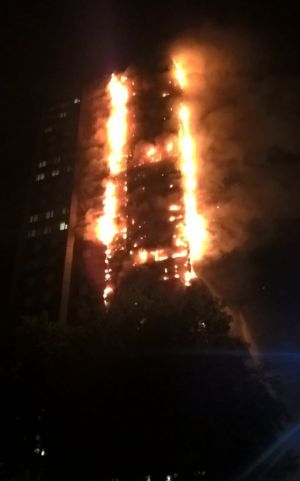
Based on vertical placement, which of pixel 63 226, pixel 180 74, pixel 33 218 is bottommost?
pixel 180 74

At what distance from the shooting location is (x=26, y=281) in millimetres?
48312

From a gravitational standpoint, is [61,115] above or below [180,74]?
above

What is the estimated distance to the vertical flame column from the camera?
117ft

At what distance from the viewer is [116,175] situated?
35.9m

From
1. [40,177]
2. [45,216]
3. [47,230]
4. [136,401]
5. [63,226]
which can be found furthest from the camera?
[40,177]

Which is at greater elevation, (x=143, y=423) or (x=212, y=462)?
(x=143, y=423)

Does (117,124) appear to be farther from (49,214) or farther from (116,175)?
(49,214)

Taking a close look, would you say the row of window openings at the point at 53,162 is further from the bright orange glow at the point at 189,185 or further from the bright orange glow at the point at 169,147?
the bright orange glow at the point at 189,185

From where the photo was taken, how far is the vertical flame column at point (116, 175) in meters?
35.7

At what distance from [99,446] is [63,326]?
201 inches

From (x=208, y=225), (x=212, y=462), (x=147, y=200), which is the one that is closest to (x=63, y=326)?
(x=212, y=462)

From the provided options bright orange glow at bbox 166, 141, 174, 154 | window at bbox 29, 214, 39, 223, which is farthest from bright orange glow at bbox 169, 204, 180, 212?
window at bbox 29, 214, 39, 223

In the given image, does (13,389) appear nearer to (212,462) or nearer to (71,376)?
(71,376)

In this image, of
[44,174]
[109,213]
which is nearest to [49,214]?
[44,174]
